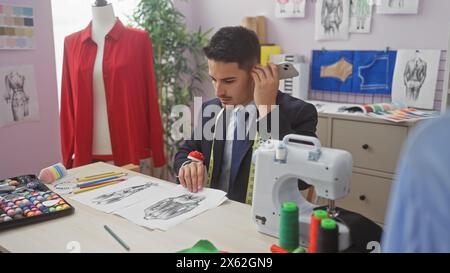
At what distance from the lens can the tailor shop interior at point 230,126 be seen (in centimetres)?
105

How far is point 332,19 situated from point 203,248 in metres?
2.54

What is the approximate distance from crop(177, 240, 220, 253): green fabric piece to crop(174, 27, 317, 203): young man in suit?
1.48 feet

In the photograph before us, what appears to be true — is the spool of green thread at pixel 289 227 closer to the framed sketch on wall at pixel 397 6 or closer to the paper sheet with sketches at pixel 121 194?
the paper sheet with sketches at pixel 121 194

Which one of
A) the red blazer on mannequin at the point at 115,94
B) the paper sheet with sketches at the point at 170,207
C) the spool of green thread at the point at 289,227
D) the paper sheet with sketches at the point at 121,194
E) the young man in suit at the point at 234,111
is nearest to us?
the spool of green thread at the point at 289,227

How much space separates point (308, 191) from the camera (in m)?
1.60

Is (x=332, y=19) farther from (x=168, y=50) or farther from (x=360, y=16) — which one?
(x=168, y=50)

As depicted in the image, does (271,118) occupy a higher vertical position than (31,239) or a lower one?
higher

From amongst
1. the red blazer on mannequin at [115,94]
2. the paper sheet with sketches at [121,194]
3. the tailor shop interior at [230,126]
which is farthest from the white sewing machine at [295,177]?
the red blazer on mannequin at [115,94]

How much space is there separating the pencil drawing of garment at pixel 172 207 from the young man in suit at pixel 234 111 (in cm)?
8

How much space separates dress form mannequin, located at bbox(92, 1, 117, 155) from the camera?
2.29 meters
